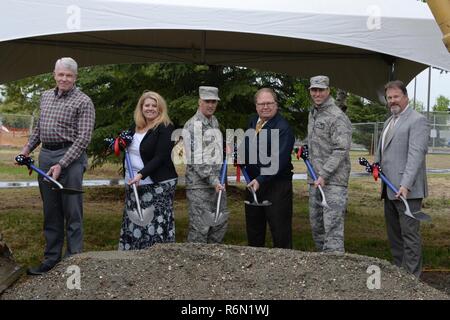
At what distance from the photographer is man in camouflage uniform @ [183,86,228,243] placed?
14.6 ft

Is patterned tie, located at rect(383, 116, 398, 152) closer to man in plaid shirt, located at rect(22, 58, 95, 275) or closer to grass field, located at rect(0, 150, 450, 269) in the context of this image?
grass field, located at rect(0, 150, 450, 269)

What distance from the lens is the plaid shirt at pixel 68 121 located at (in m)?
4.18

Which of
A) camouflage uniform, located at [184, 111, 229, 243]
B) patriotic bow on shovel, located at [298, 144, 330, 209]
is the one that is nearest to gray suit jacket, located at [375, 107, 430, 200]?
patriotic bow on shovel, located at [298, 144, 330, 209]

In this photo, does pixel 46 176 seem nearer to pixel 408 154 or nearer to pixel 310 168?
pixel 310 168

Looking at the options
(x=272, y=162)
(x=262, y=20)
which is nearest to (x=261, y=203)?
(x=272, y=162)

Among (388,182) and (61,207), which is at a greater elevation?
(388,182)

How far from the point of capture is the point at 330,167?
443cm

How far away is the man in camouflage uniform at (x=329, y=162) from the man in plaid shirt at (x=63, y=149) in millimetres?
1646

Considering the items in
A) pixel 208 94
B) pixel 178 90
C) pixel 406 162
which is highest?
pixel 178 90

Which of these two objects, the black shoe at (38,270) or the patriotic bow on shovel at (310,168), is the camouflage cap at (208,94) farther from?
the black shoe at (38,270)

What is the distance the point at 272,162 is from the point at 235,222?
353cm

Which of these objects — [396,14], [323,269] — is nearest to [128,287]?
[323,269]

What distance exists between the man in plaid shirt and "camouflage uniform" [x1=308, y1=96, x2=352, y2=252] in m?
1.66
